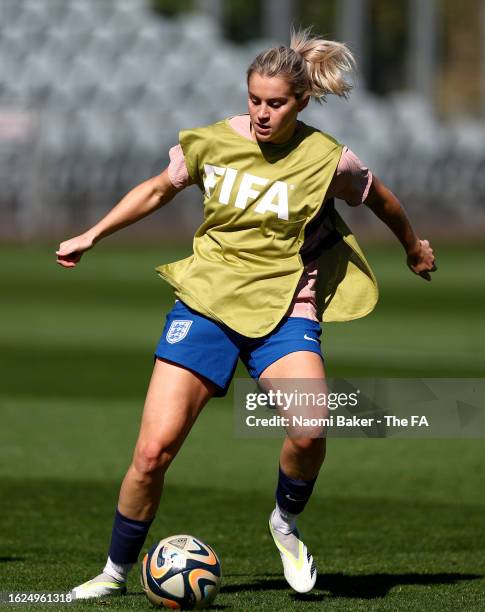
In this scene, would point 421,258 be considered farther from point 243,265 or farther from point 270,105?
point 270,105

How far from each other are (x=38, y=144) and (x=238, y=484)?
95.1 ft

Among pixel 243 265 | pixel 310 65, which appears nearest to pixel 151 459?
pixel 243 265

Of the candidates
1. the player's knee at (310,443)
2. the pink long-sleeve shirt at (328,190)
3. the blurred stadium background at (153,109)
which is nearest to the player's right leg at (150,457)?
the player's knee at (310,443)

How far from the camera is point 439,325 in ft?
63.1

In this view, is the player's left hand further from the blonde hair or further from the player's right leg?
the player's right leg

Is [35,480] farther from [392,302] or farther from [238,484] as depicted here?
[392,302]

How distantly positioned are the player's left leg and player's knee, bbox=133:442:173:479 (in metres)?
0.49

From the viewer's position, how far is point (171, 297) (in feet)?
75.1

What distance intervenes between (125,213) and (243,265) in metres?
0.52

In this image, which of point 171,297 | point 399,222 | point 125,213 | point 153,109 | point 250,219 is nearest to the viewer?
point 250,219

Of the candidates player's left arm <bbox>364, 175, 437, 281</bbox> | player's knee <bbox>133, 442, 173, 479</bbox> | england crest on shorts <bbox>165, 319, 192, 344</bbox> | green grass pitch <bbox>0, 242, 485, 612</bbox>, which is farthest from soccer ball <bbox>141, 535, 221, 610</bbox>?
player's left arm <bbox>364, 175, 437, 281</bbox>

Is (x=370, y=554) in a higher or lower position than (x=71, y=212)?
higher

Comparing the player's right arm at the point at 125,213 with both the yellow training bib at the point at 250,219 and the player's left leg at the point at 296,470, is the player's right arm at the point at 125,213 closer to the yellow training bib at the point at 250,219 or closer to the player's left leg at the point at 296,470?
the yellow training bib at the point at 250,219

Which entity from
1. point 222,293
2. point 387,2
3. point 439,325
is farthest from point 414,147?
point 222,293
